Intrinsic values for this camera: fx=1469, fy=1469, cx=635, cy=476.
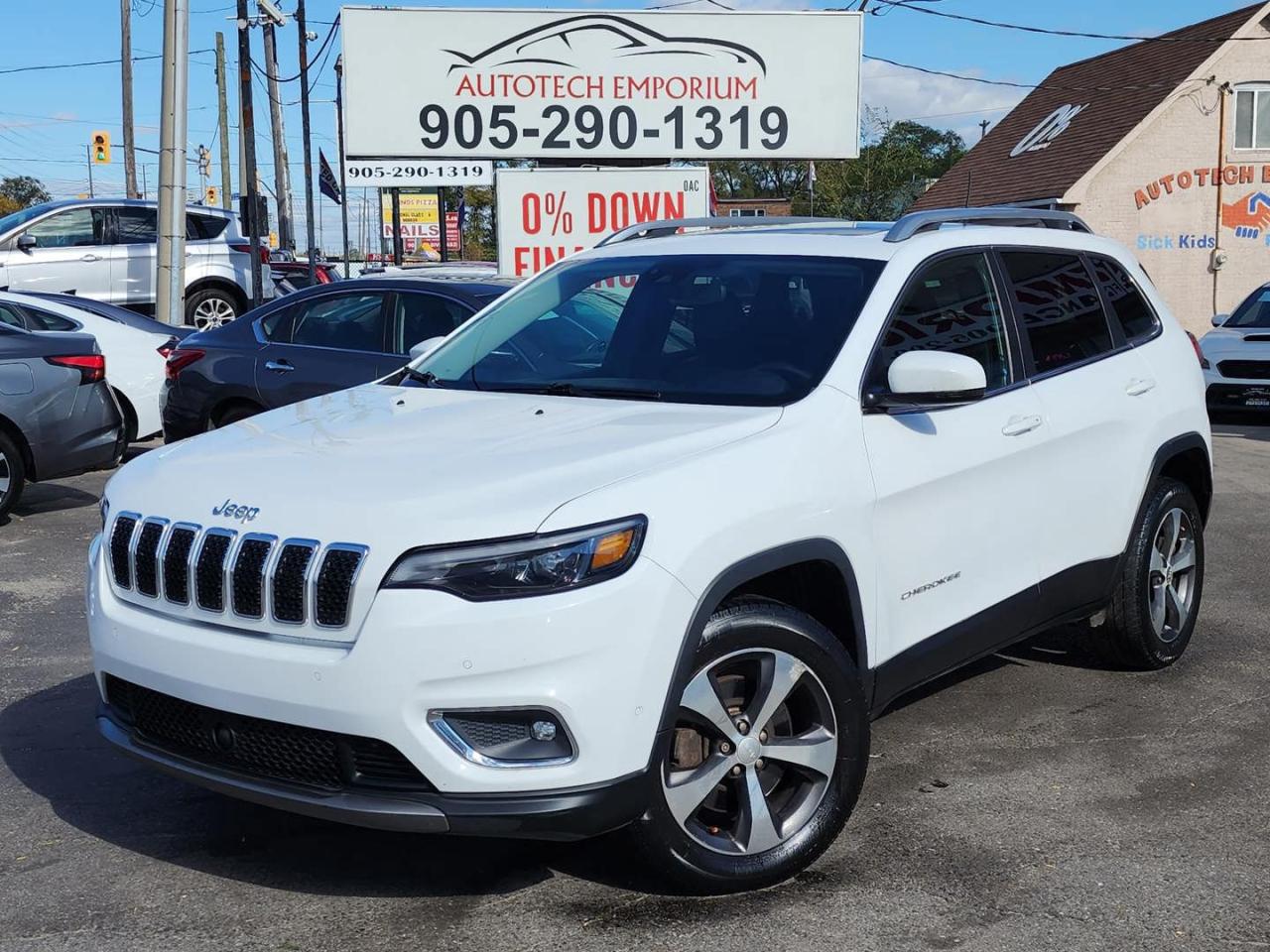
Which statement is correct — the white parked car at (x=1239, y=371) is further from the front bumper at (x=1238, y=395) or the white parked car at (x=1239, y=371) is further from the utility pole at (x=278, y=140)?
the utility pole at (x=278, y=140)

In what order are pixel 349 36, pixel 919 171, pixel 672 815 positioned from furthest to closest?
1. pixel 919 171
2. pixel 349 36
3. pixel 672 815

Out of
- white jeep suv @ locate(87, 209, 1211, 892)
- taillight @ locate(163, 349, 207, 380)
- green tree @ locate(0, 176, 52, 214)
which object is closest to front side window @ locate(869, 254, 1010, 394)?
white jeep suv @ locate(87, 209, 1211, 892)

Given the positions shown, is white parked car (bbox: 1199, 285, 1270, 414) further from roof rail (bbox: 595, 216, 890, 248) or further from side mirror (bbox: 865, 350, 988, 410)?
side mirror (bbox: 865, 350, 988, 410)

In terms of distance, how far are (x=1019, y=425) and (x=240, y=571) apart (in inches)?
101

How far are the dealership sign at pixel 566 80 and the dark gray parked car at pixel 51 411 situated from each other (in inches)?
246

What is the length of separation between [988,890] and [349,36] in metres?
13.6

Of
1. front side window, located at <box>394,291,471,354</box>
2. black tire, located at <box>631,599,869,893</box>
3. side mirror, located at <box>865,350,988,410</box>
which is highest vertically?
front side window, located at <box>394,291,471,354</box>

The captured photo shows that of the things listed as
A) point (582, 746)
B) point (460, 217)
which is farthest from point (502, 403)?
point (460, 217)

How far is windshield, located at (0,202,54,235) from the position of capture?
1862 cm

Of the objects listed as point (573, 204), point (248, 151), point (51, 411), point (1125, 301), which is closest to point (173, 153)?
point (573, 204)

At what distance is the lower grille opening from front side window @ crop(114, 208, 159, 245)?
1689cm

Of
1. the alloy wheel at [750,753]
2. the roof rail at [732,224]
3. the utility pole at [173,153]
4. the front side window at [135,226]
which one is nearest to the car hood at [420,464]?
the alloy wheel at [750,753]

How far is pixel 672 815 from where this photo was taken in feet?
11.8

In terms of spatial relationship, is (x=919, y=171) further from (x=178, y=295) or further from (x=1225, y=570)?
(x=1225, y=570)
